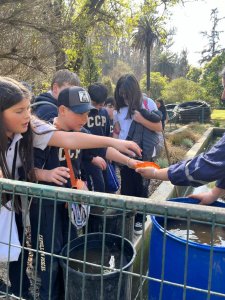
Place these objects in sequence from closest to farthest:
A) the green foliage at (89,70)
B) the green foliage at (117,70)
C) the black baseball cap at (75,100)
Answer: the black baseball cap at (75,100)
the green foliage at (89,70)
the green foliage at (117,70)

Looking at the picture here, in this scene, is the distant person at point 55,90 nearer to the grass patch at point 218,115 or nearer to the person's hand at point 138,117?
the person's hand at point 138,117

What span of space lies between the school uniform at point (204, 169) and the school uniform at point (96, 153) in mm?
903

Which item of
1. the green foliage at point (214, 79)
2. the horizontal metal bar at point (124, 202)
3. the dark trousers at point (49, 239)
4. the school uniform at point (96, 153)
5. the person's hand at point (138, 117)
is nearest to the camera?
the horizontal metal bar at point (124, 202)

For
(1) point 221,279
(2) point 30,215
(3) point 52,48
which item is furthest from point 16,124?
(3) point 52,48

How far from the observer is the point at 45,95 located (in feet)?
11.1

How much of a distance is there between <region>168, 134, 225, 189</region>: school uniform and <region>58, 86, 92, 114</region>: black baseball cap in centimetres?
81

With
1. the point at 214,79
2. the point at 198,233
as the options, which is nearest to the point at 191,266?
the point at 198,233

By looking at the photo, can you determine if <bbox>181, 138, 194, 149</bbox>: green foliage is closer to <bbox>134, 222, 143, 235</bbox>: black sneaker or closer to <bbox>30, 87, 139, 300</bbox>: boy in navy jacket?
<bbox>134, 222, 143, 235</bbox>: black sneaker

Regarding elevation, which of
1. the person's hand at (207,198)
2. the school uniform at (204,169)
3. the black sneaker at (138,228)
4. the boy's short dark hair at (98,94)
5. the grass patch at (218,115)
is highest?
the boy's short dark hair at (98,94)

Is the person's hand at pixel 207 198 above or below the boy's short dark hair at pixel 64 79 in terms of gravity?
below

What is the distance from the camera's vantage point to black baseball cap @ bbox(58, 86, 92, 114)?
97.7 inches

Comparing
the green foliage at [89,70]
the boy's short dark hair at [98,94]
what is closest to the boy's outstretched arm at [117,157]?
the boy's short dark hair at [98,94]

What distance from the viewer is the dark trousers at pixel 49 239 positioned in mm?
2326

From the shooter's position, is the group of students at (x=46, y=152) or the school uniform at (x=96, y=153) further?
the school uniform at (x=96, y=153)
